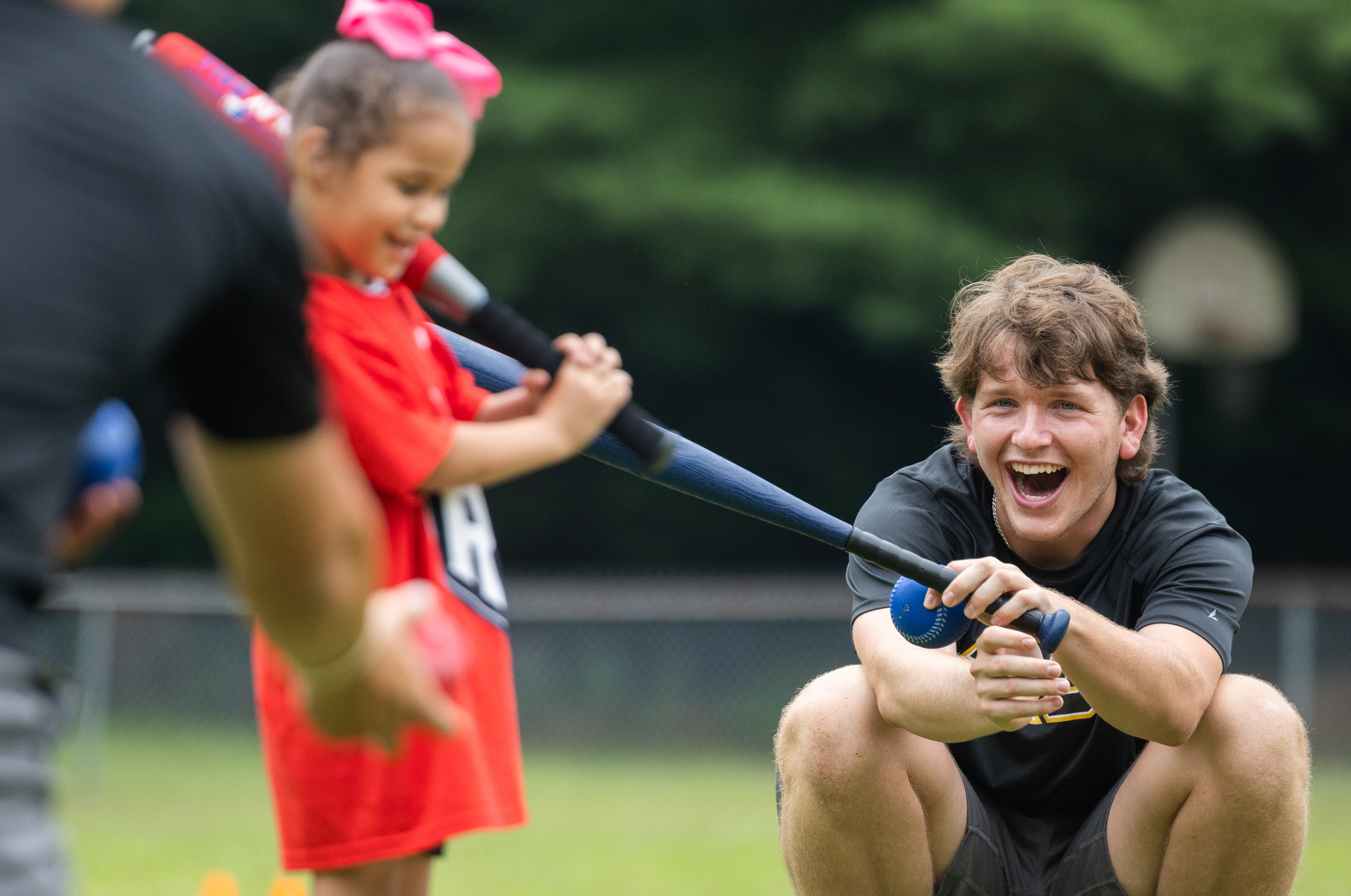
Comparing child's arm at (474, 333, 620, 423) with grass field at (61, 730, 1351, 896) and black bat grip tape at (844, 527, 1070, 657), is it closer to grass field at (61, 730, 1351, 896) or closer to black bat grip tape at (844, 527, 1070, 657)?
black bat grip tape at (844, 527, 1070, 657)

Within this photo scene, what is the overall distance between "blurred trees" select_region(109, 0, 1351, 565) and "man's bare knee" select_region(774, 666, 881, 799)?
297 inches

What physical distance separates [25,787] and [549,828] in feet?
20.2

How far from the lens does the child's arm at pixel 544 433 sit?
2.19m

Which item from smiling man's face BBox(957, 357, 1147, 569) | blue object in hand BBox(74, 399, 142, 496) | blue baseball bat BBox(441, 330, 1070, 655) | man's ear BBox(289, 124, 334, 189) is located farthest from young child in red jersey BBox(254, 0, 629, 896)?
smiling man's face BBox(957, 357, 1147, 569)

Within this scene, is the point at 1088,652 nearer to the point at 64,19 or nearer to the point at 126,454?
the point at 126,454

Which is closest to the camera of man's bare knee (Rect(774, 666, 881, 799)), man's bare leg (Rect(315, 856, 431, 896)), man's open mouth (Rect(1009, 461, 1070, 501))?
man's bare leg (Rect(315, 856, 431, 896))

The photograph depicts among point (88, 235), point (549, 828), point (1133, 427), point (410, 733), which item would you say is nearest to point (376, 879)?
point (410, 733)

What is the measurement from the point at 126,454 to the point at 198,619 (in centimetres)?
848

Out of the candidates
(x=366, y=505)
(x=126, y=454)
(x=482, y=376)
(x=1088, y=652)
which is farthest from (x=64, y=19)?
(x=1088, y=652)

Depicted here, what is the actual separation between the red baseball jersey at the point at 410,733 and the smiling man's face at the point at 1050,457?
1215 millimetres

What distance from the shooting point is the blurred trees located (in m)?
10.4

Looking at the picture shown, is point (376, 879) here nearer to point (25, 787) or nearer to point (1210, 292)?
point (25, 787)

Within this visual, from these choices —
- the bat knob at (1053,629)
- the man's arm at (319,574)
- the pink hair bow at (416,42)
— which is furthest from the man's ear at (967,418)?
the man's arm at (319,574)

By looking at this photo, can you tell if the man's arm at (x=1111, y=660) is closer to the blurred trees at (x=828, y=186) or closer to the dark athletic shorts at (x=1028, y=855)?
the dark athletic shorts at (x=1028, y=855)
